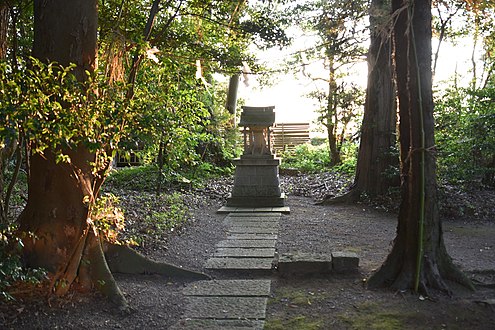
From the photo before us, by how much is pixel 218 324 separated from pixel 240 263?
181cm

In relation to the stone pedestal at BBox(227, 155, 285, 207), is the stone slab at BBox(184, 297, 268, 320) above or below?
below

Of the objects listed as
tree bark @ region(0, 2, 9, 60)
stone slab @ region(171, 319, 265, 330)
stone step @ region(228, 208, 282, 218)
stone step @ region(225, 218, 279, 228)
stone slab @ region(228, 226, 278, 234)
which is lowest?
stone slab @ region(171, 319, 265, 330)

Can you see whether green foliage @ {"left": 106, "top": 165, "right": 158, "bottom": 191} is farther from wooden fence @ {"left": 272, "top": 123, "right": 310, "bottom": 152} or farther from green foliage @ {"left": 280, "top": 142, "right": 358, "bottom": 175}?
wooden fence @ {"left": 272, "top": 123, "right": 310, "bottom": 152}

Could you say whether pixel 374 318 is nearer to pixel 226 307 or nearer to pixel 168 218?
pixel 226 307

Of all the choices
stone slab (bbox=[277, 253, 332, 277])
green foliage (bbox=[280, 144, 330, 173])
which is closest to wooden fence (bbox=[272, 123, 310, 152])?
green foliage (bbox=[280, 144, 330, 173])

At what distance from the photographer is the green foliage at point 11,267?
139 inches

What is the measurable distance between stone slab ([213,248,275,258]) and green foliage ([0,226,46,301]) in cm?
258

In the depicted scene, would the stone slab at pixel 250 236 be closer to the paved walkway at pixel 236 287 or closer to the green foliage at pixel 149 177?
the paved walkway at pixel 236 287

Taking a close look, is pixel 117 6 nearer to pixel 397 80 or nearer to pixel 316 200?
pixel 397 80

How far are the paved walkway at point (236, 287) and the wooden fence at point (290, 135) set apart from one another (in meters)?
14.4

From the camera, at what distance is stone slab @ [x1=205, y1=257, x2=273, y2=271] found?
5420 millimetres

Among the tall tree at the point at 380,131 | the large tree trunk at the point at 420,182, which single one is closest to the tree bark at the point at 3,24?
the large tree trunk at the point at 420,182

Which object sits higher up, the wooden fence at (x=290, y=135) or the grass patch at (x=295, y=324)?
the wooden fence at (x=290, y=135)

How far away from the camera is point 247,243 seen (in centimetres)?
666
